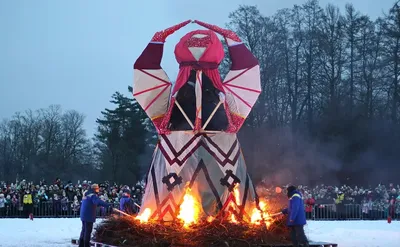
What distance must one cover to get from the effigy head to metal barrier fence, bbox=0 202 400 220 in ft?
48.3

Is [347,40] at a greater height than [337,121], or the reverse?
A: [347,40]

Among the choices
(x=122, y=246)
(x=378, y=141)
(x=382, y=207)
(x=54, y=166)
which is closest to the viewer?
(x=122, y=246)

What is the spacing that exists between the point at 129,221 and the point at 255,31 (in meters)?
29.6

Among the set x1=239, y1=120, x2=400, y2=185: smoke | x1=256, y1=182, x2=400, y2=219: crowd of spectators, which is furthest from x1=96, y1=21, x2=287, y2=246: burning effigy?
x1=239, y1=120, x2=400, y2=185: smoke

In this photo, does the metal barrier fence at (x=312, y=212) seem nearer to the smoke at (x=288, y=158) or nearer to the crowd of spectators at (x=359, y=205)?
the crowd of spectators at (x=359, y=205)

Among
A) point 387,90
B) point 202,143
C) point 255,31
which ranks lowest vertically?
point 202,143

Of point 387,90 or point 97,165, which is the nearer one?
point 387,90

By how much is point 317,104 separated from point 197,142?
Answer: 31.7m

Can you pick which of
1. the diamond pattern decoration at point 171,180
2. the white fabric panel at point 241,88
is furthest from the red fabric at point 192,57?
the diamond pattern decoration at point 171,180

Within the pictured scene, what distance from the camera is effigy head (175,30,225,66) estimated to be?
59.5 ft

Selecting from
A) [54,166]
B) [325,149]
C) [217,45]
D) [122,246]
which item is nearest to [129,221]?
[122,246]

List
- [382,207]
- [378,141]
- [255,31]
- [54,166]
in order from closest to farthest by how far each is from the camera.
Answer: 1. [382,207]
2. [378,141]
3. [255,31]
4. [54,166]

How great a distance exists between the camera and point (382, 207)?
1298 inches

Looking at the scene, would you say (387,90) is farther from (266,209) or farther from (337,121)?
(266,209)
